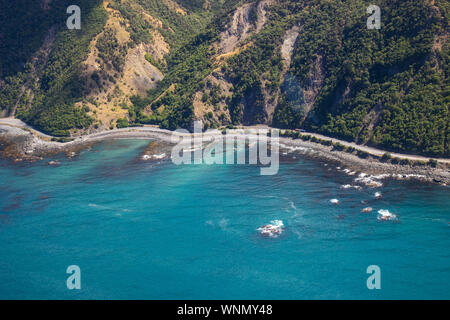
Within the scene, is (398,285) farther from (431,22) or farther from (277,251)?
(431,22)

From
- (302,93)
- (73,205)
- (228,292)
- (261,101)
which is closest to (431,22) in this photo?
(302,93)

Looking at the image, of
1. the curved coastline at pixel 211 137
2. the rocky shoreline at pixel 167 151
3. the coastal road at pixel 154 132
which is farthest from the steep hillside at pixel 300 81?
the rocky shoreline at pixel 167 151

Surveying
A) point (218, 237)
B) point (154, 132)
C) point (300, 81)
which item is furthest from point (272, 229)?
point (154, 132)

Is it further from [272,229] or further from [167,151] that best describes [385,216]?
[167,151]

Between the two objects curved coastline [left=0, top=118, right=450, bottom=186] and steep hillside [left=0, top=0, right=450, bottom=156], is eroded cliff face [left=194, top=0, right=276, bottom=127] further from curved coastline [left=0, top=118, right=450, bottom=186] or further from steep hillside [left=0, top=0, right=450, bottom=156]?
curved coastline [left=0, top=118, right=450, bottom=186]

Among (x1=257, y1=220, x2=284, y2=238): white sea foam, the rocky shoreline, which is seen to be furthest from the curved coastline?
(x1=257, y1=220, x2=284, y2=238): white sea foam

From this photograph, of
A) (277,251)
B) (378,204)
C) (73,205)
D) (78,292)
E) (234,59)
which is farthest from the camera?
(234,59)
